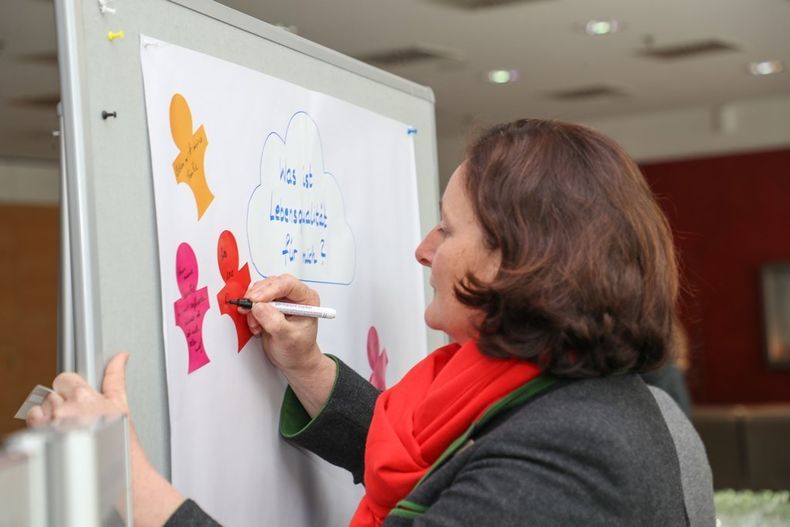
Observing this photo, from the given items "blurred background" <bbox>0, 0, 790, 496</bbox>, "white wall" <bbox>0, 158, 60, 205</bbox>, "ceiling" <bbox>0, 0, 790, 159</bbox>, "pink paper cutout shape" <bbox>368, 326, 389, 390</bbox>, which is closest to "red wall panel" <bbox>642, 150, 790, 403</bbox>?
"blurred background" <bbox>0, 0, 790, 496</bbox>

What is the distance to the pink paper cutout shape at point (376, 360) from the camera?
1809 mm

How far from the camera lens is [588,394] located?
117 centimetres

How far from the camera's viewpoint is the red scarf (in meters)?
1.21

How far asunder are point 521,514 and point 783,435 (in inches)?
222

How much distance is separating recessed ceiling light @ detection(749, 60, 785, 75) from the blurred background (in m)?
0.03

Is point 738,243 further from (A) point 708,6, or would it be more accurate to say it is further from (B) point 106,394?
(B) point 106,394

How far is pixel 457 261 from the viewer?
1.29 meters

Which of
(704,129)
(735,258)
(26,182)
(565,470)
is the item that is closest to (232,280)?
(565,470)

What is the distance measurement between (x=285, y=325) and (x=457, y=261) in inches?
11.1

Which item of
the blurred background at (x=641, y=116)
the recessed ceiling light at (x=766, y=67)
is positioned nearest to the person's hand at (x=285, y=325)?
the blurred background at (x=641, y=116)

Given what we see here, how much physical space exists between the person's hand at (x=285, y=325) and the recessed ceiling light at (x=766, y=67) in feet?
25.0

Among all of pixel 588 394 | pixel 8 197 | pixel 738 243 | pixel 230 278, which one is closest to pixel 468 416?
pixel 588 394

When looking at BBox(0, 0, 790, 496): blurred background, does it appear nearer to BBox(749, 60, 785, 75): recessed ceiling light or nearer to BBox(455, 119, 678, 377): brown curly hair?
A: BBox(749, 60, 785, 75): recessed ceiling light

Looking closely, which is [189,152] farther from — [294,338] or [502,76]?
[502,76]
